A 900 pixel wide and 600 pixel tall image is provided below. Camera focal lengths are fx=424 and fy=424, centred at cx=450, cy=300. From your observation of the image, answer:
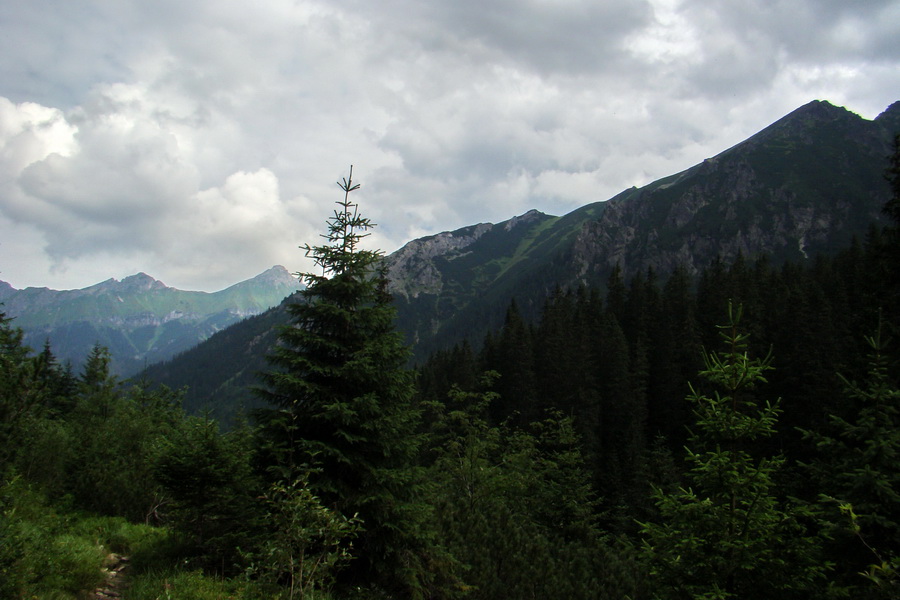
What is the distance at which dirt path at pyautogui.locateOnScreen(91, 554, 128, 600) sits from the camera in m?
7.75

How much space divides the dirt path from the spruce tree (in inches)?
132

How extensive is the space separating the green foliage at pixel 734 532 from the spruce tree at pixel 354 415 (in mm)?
5595

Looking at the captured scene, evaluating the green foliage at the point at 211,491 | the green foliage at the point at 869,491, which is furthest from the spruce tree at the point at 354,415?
the green foliage at the point at 869,491

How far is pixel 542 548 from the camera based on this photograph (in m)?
14.5

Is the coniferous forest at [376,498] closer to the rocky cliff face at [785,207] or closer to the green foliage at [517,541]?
the green foliage at [517,541]

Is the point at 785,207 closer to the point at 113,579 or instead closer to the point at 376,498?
the point at 376,498

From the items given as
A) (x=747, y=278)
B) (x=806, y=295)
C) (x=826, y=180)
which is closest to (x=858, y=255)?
(x=747, y=278)

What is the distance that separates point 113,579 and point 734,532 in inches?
470

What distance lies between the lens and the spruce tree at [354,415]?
9891mm

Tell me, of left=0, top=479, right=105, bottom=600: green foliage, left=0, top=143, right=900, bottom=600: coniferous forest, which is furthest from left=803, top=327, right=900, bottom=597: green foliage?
left=0, top=479, right=105, bottom=600: green foliage

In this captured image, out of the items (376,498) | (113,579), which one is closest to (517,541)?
(376,498)

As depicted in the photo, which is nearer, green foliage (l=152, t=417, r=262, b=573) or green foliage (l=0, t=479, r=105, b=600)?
green foliage (l=0, t=479, r=105, b=600)

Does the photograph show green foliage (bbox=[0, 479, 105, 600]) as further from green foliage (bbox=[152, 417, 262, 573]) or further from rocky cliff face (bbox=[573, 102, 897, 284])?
rocky cliff face (bbox=[573, 102, 897, 284])

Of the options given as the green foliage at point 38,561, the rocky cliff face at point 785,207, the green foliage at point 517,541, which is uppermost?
the rocky cliff face at point 785,207
